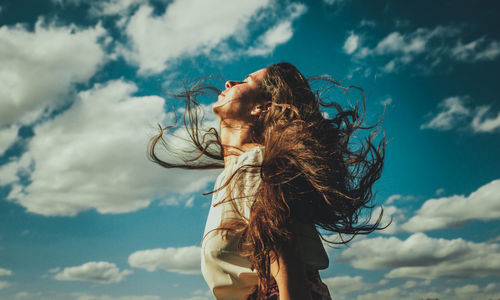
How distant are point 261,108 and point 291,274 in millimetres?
1797

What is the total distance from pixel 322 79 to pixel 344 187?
171 centimetres

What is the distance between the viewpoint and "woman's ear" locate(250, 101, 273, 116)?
3.75 metres

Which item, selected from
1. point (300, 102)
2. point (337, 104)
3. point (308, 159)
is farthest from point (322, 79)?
point (308, 159)

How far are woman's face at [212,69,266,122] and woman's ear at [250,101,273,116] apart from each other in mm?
11

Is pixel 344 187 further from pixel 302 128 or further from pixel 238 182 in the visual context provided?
pixel 238 182

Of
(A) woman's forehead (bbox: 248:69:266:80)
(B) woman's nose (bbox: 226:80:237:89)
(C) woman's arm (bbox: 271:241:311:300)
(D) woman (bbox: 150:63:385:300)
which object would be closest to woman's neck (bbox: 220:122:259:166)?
(D) woman (bbox: 150:63:385:300)

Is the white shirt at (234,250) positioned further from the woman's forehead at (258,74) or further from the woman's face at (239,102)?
the woman's forehead at (258,74)

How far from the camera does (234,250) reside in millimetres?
2781

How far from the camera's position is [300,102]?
13.0 feet

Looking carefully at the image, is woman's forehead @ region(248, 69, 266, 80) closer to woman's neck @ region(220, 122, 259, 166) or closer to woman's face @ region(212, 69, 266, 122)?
woman's face @ region(212, 69, 266, 122)

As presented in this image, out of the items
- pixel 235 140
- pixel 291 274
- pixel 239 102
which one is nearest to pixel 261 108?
pixel 239 102

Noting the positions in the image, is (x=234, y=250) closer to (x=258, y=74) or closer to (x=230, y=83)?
(x=230, y=83)

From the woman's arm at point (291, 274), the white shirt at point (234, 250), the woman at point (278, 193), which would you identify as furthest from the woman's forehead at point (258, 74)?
the woman's arm at point (291, 274)

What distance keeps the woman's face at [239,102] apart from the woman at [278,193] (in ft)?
0.03
